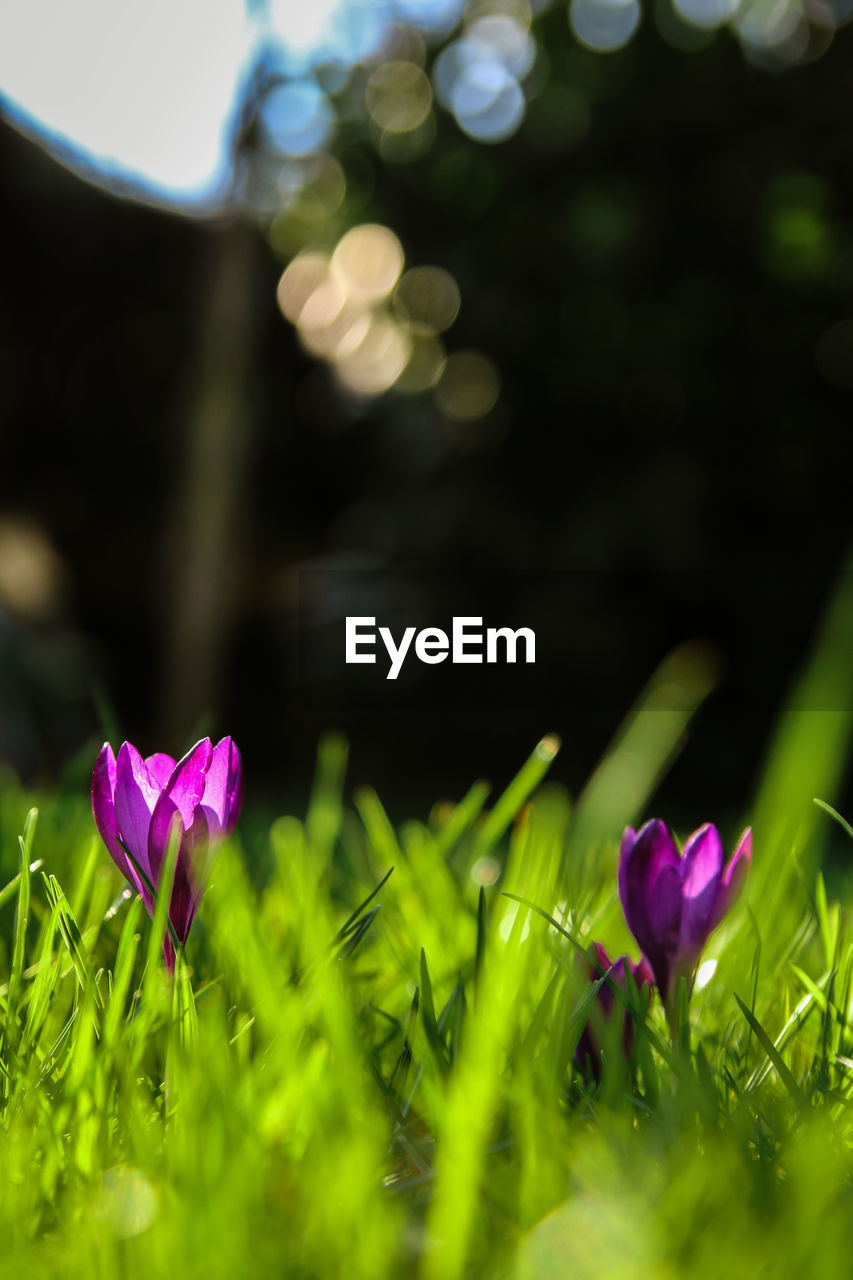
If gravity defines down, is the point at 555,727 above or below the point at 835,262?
below

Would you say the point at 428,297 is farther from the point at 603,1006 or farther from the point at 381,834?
the point at 603,1006

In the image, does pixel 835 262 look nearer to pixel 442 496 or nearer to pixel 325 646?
pixel 442 496

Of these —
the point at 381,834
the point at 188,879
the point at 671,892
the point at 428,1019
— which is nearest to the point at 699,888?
the point at 671,892

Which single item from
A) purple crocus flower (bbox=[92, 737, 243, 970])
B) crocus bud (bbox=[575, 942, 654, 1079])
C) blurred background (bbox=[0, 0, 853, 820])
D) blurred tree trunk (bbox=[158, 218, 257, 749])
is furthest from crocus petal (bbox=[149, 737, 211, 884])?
blurred tree trunk (bbox=[158, 218, 257, 749])

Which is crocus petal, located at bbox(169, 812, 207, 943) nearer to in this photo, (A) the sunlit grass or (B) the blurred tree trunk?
(A) the sunlit grass

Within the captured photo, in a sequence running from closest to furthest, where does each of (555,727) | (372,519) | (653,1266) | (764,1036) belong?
(653,1266)
(764,1036)
(555,727)
(372,519)

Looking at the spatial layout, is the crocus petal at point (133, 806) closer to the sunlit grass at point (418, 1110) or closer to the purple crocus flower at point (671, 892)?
the sunlit grass at point (418, 1110)

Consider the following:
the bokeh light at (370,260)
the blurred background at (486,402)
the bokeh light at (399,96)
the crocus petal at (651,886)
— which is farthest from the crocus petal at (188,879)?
the bokeh light at (399,96)

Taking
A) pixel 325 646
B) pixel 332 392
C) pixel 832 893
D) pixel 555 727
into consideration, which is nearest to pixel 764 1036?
pixel 832 893
